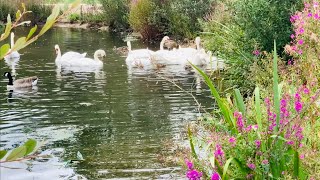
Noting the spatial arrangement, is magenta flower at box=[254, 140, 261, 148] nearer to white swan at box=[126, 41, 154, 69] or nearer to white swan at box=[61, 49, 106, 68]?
white swan at box=[126, 41, 154, 69]

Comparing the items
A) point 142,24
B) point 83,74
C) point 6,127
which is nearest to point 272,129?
point 6,127

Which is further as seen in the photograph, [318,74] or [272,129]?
[318,74]

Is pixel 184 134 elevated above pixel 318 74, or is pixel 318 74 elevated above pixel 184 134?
pixel 318 74

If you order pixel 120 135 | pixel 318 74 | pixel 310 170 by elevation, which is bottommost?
pixel 120 135

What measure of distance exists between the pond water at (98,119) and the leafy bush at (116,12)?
518 inches

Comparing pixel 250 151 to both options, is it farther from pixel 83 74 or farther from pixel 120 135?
pixel 83 74

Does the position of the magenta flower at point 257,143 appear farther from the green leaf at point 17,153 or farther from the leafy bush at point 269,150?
the green leaf at point 17,153

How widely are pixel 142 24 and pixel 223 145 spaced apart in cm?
2167

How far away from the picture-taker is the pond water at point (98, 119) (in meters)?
7.44

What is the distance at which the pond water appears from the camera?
7438 mm

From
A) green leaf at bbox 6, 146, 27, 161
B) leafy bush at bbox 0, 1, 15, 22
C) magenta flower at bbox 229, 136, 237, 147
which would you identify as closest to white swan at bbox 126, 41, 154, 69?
magenta flower at bbox 229, 136, 237, 147

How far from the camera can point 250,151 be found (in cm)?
434

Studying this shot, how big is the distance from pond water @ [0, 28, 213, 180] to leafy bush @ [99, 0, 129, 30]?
1315cm

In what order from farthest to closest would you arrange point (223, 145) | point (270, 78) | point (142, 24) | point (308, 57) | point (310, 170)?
1. point (142, 24)
2. point (270, 78)
3. point (308, 57)
4. point (223, 145)
5. point (310, 170)
